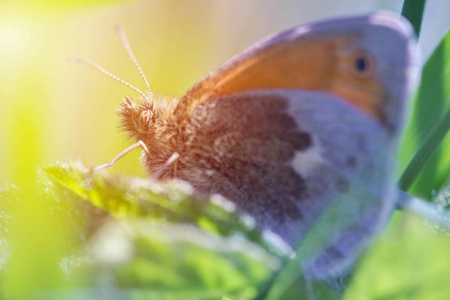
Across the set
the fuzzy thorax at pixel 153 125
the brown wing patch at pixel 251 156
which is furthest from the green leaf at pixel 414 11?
A: the fuzzy thorax at pixel 153 125

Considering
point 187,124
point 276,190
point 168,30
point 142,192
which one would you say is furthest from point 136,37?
point 142,192

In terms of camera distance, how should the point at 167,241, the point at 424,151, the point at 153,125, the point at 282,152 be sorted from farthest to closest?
the point at 153,125 → the point at 282,152 → the point at 424,151 → the point at 167,241

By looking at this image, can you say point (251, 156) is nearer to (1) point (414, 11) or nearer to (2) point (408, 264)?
(1) point (414, 11)

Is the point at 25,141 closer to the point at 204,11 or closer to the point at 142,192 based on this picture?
the point at 142,192

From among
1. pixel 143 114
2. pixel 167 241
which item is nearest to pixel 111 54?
pixel 143 114

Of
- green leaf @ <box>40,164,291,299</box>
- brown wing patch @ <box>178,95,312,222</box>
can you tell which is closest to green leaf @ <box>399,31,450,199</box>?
brown wing patch @ <box>178,95,312,222</box>

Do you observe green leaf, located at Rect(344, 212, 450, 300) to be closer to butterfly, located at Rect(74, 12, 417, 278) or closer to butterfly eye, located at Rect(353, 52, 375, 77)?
butterfly, located at Rect(74, 12, 417, 278)
